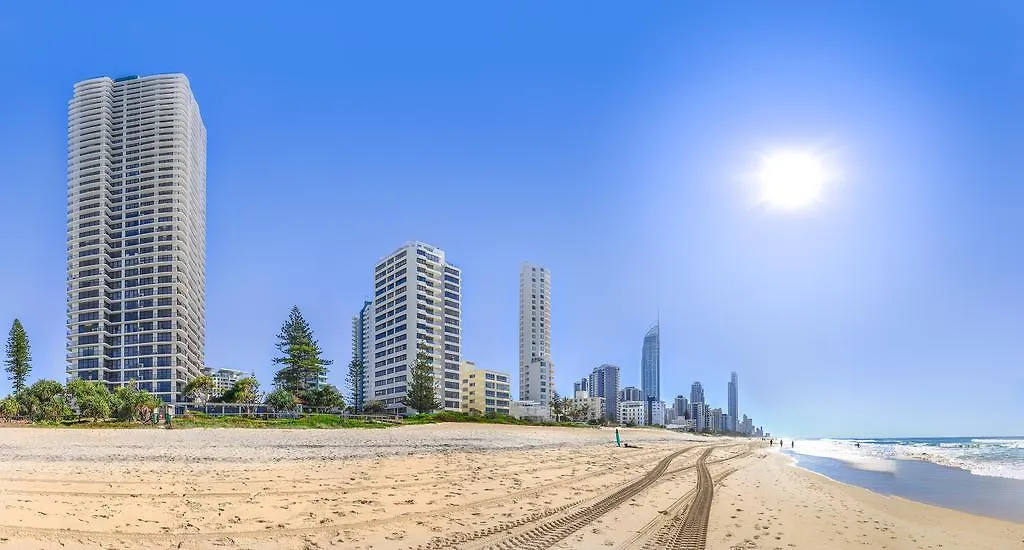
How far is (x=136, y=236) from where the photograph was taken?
118 m

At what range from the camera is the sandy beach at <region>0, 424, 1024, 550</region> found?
10523 millimetres

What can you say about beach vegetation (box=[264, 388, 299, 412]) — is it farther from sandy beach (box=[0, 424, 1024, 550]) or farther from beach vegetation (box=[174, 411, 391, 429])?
sandy beach (box=[0, 424, 1024, 550])

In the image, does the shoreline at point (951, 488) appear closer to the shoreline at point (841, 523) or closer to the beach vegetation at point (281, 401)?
the shoreline at point (841, 523)

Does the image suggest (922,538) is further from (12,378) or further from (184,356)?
(184,356)

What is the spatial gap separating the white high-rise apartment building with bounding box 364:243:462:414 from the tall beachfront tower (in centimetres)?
3502

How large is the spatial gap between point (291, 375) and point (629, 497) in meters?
89.3

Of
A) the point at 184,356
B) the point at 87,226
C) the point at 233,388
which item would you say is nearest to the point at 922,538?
the point at 233,388

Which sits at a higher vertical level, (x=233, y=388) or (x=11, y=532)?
(x=11, y=532)

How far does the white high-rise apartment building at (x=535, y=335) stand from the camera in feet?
522

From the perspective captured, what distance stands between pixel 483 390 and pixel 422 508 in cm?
11930

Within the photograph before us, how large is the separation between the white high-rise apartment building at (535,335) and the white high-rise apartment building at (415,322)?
122 ft

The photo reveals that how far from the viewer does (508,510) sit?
1357 centimetres

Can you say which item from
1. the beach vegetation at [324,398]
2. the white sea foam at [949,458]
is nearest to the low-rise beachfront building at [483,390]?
the beach vegetation at [324,398]

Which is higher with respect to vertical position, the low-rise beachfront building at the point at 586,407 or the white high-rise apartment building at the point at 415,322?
the white high-rise apartment building at the point at 415,322
